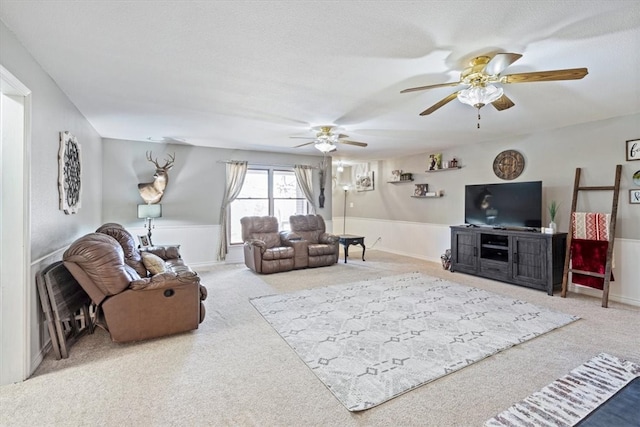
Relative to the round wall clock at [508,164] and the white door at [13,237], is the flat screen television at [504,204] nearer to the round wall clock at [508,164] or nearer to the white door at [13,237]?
the round wall clock at [508,164]

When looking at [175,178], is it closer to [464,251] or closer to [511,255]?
[464,251]

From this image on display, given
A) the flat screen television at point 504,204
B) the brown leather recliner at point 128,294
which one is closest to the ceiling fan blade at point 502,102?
the flat screen television at point 504,204

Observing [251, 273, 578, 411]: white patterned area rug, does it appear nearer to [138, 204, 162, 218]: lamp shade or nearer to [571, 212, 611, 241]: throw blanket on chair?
[571, 212, 611, 241]: throw blanket on chair

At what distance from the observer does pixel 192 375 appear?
2.28 meters

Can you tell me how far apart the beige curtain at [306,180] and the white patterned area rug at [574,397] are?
5623 millimetres

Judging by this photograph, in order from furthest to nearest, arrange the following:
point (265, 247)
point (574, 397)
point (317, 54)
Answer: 1. point (265, 247)
2. point (317, 54)
3. point (574, 397)

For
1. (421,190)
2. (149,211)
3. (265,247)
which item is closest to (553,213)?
(421,190)

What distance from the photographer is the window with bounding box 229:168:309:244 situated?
664cm

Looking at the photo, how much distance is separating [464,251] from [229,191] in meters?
4.79

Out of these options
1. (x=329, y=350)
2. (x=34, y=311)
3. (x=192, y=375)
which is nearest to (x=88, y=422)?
(x=192, y=375)

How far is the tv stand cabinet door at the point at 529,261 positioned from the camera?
4391 millimetres

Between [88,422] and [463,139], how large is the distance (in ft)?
19.9

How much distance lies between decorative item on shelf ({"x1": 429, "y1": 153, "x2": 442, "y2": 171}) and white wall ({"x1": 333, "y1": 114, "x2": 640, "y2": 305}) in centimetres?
18

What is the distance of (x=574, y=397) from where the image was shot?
1994mm
